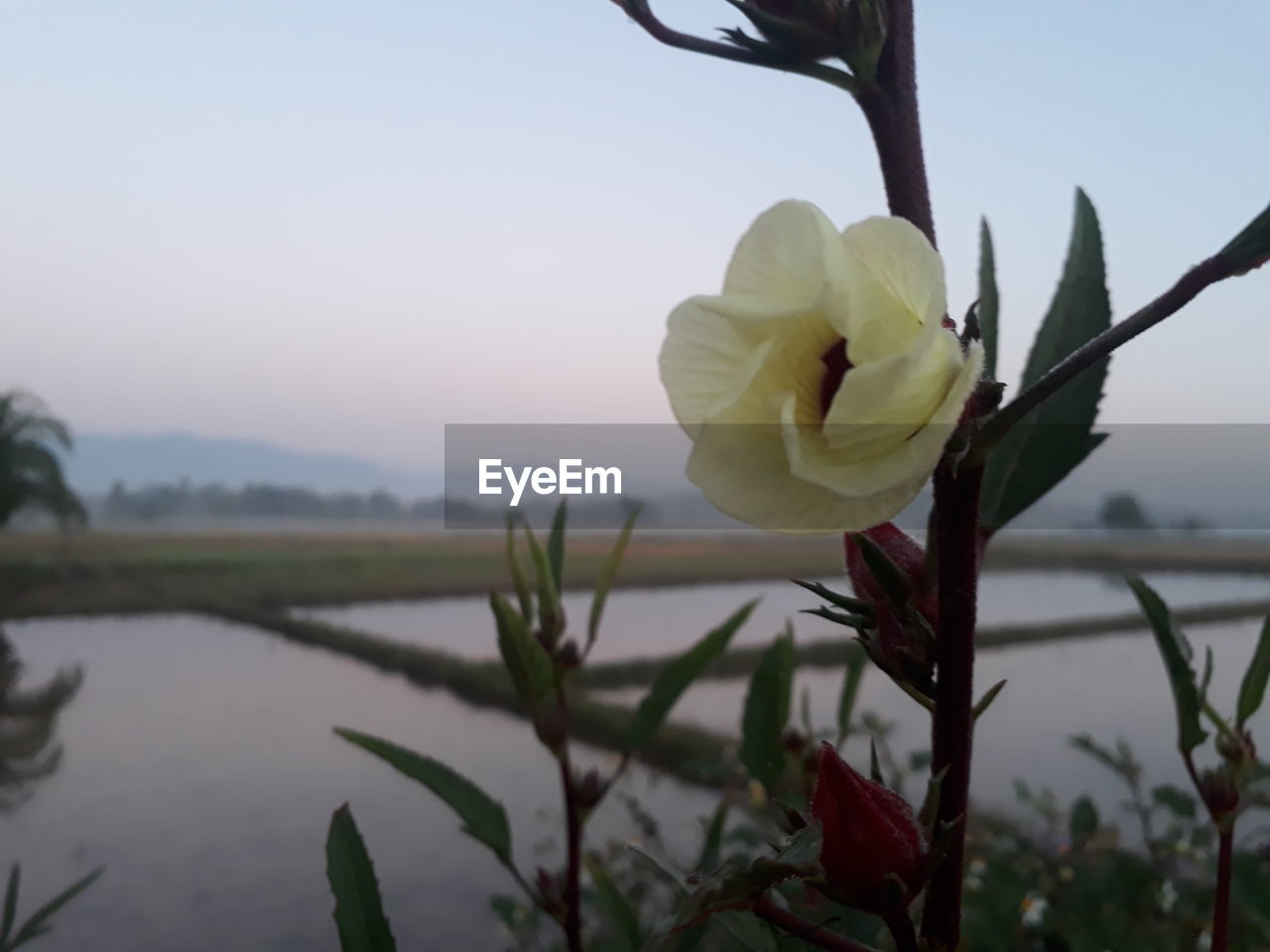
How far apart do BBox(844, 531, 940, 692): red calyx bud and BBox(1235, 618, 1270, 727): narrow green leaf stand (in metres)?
0.12

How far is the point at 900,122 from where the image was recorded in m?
0.13

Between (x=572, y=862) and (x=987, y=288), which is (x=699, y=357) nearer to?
(x=987, y=288)

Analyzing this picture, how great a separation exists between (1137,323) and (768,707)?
180mm

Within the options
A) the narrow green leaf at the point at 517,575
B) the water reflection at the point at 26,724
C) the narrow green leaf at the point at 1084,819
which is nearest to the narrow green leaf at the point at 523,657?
the narrow green leaf at the point at 517,575

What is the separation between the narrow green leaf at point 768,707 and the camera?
0.81 feet

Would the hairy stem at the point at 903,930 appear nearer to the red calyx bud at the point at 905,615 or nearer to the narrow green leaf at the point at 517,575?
the red calyx bud at the point at 905,615

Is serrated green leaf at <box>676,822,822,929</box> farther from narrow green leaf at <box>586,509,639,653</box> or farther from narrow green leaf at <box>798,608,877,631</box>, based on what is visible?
narrow green leaf at <box>586,509,639,653</box>

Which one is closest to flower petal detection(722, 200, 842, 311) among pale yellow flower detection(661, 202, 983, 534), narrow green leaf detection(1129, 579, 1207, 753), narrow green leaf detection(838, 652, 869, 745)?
pale yellow flower detection(661, 202, 983, 534)

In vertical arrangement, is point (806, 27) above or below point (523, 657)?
above

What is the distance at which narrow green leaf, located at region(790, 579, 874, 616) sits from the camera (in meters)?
0.12

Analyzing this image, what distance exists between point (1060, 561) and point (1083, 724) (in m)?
0.50

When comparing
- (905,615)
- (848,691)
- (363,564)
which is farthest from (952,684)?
(363,564)

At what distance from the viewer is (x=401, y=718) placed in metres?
1.12

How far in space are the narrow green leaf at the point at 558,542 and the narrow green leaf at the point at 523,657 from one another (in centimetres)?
3
